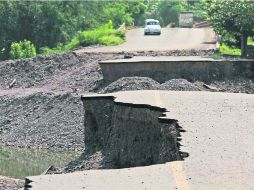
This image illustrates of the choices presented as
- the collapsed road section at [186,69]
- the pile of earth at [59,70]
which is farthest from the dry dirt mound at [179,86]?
the pile of earth at [59,70]

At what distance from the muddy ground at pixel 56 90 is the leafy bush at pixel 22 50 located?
27.5 ft

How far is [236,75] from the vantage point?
138ft

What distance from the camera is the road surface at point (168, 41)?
54750mm

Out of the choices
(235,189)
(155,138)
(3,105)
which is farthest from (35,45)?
(235,189)

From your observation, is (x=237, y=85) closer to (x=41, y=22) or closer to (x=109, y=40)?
(x=109, y=40)

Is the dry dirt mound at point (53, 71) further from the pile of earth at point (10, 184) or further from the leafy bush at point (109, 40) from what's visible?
the pile of earth at point (10, 184)

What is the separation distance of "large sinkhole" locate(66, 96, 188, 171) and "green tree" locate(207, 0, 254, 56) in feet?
56.3

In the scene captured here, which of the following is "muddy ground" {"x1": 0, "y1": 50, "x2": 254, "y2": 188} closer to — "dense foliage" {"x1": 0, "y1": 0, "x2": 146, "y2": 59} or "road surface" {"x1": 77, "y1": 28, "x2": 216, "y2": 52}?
"road surface" {"x1": 77, "y1": 28, "x2": 216, "y2": 52}

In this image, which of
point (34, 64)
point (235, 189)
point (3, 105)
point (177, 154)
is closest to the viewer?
point (235, 189)

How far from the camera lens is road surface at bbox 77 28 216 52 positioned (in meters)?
54.8

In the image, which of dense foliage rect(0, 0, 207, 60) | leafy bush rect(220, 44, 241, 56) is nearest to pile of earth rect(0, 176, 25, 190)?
leafy bush rect(220, 44, 241, 56)

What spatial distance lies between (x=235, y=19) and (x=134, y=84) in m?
10.8

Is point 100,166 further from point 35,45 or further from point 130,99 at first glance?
point 35,45

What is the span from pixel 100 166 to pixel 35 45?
1679 inches
